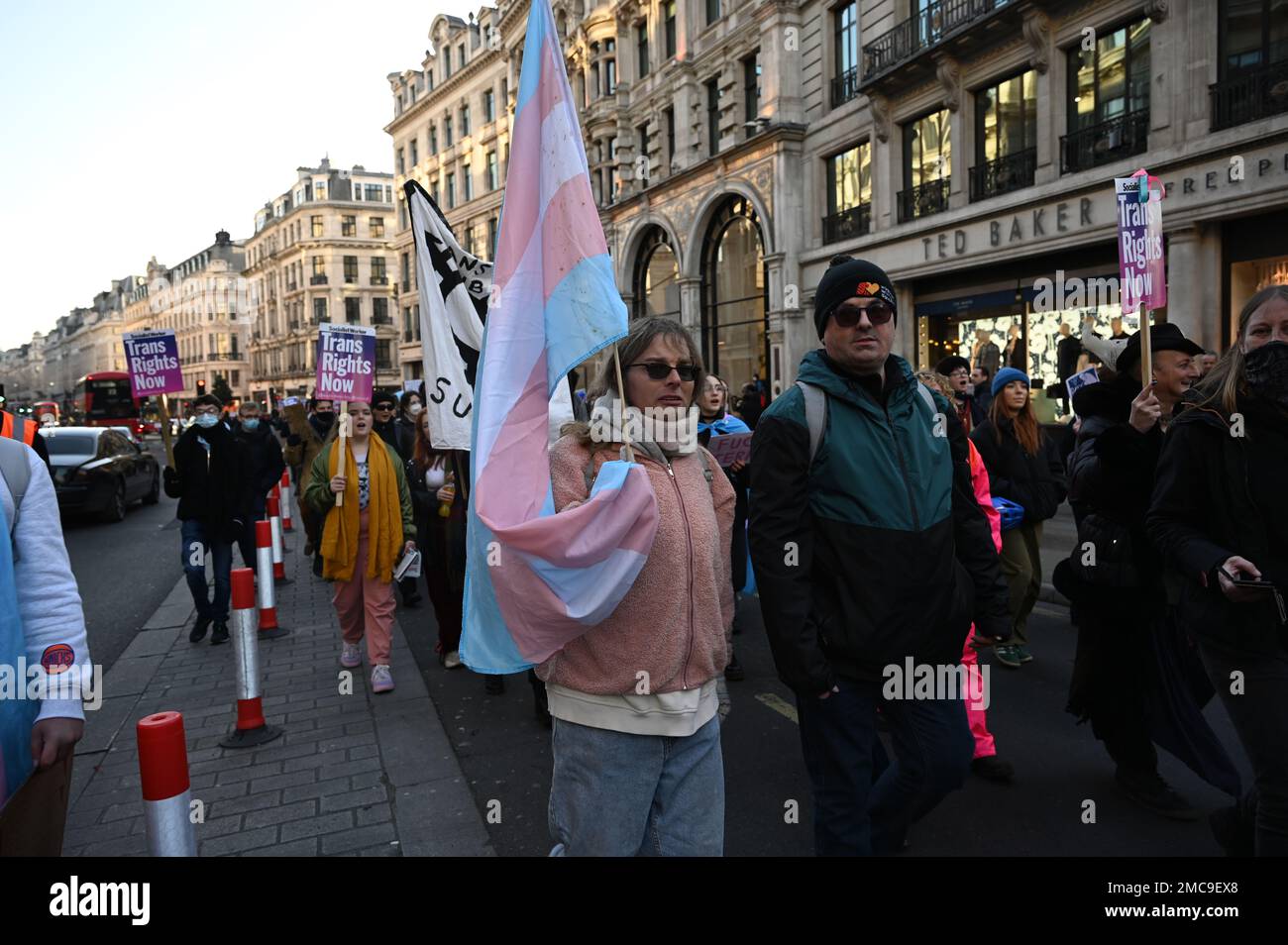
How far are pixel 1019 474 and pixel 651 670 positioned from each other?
4449 mm

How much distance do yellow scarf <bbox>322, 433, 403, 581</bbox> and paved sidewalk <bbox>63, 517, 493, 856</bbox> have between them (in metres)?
0.84

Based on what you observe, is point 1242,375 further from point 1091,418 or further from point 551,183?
point 551,183

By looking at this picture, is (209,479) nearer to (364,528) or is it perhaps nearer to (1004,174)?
(364,528)

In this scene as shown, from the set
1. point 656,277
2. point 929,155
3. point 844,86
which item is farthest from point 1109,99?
point 656,277

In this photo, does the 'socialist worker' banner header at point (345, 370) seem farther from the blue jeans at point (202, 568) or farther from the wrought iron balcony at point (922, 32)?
the wrought iron balcony at point (922, 32)

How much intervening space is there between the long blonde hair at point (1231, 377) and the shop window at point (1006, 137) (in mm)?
14234

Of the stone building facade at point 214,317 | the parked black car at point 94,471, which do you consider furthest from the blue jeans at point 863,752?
the stone building facade at point 214,317

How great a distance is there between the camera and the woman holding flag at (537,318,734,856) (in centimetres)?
229

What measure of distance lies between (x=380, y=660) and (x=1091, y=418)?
4.55 m

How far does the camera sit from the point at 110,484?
1510 centimetres

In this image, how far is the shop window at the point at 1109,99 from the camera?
1348cm

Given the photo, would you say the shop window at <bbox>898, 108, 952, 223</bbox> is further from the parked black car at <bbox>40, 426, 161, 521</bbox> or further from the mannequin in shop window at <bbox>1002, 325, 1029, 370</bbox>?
the parked black car at <bbox>40, 426, 161, 521</bbox>

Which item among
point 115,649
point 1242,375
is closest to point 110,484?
point 115,649

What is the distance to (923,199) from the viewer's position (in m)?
18.2
